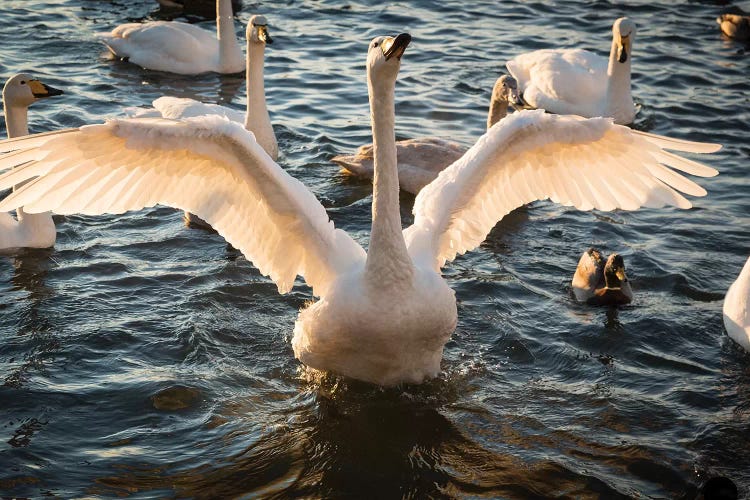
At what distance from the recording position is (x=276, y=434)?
6973 mm

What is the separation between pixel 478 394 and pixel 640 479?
1435 mm

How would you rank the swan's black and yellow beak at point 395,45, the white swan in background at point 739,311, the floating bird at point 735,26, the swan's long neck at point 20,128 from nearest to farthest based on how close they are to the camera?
the swan's black and yellow beak at point 395,45, the white swan in background at point 739,311, the swan's long neck at point 20,128, the floating bird at point 735,26

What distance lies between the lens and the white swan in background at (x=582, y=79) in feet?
42.2

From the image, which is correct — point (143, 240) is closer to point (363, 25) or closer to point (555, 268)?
point (555, 268)

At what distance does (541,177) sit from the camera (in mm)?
7648

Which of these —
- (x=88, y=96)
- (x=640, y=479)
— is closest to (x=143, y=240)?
(x=88, y=96)

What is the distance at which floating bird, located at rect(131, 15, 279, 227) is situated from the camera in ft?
31.8

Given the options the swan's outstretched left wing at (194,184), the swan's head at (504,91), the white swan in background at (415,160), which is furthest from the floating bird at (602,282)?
the swan's head at (504,91)

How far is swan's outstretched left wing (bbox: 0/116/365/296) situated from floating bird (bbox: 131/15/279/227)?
2679mm

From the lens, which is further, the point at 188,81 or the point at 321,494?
the point at 188,81

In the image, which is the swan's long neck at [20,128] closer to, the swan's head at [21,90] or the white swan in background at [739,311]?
Answer: the swan's head at [21,90]

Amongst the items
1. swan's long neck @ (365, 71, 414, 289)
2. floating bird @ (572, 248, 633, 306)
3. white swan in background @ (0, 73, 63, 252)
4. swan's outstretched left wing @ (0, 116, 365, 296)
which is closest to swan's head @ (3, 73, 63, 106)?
white swan in background @ (0, 73, 63, 252)

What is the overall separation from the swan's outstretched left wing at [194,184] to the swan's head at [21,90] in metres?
3.36

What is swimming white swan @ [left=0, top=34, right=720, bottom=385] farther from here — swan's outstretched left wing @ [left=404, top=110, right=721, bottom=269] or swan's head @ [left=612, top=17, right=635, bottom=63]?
swan's head @ [left=612, top=17, right=635, bottom=63]
